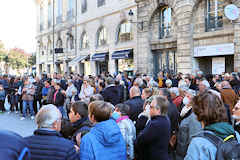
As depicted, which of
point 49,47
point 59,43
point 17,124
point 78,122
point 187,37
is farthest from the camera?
point 49,47

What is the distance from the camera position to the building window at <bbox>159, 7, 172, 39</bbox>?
16938 mm

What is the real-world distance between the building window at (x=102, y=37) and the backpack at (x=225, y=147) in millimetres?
22722

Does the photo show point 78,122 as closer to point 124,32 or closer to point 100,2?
point 124,32

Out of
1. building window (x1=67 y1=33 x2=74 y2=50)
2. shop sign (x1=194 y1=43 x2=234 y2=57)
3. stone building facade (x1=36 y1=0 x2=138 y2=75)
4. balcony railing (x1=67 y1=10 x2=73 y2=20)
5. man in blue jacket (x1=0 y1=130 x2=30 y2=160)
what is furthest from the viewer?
balcony railing (x1=67 y1=10 x2=73 y2=20)

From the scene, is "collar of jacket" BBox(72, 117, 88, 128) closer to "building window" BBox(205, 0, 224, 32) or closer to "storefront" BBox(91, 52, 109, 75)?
"building window" BBox(205, 0, 224, 32)

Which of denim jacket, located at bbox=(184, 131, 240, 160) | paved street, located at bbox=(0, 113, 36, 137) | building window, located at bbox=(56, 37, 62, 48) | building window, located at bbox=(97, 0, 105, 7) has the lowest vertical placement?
paved street, located at bbox=(0, 113, 36, 137)

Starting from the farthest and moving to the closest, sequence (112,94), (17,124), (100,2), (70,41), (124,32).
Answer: (70,41) < (100,2) < (124,32) < (17,124) < (112,94)

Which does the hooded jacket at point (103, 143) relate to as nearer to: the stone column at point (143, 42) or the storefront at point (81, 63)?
the stone column at point (143, 42)

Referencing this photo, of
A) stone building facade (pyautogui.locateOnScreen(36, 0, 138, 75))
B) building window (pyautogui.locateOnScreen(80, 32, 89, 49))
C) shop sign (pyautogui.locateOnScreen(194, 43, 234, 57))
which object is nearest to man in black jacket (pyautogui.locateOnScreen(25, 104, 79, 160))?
shop sign (pyautogui.locateOnScreen(194, 43, 234, 57))

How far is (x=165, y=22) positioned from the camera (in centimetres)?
1723

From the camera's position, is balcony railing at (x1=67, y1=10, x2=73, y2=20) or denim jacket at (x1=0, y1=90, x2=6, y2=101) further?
balcony railing at (x1=67, y1=10, x2=73, y2=20)

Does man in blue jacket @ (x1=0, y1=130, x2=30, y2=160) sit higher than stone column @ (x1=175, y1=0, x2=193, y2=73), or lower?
lower

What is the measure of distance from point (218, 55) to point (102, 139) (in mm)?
12465

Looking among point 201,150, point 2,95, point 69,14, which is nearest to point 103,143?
point 201,150
